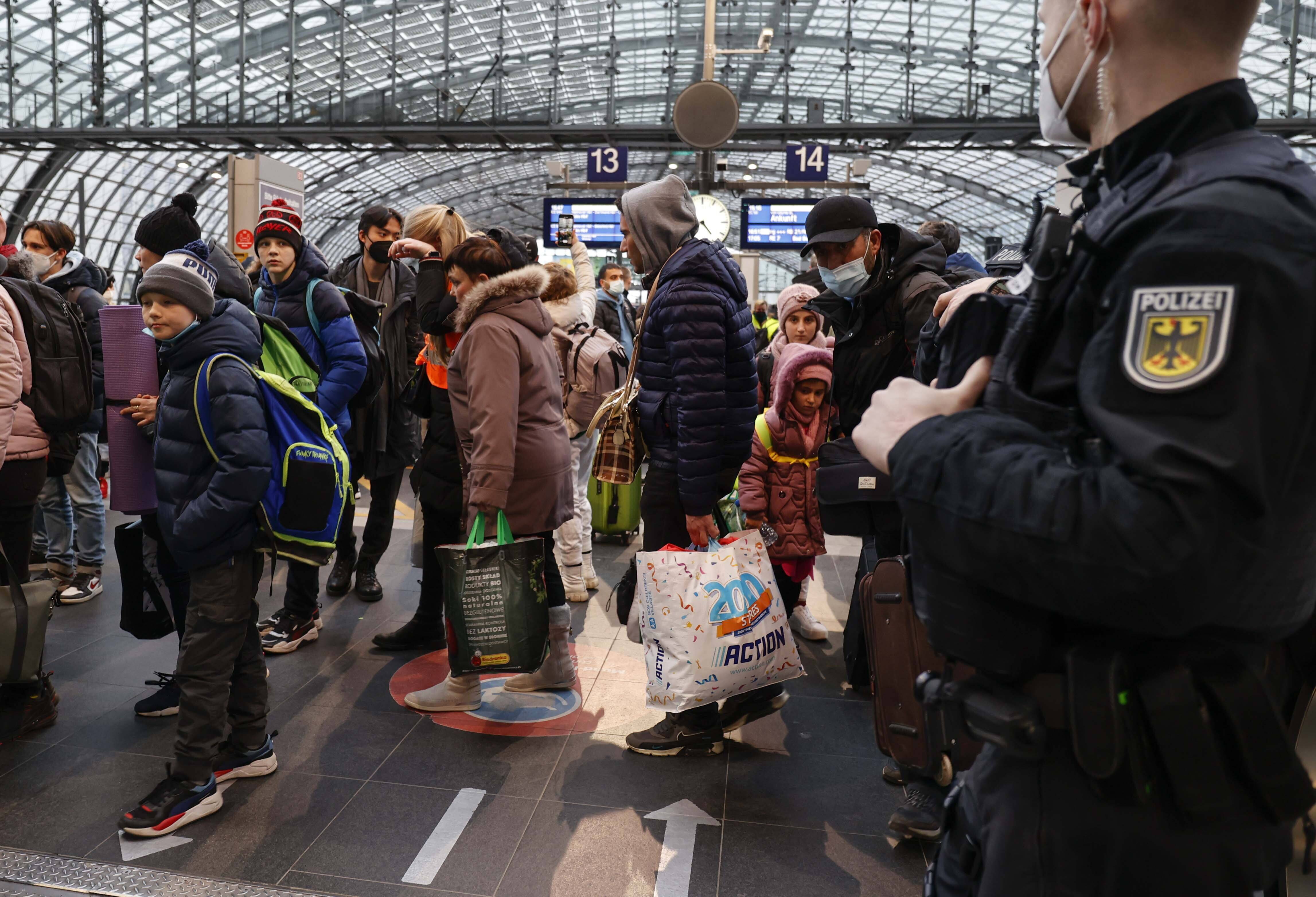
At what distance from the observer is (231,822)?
9.69ft

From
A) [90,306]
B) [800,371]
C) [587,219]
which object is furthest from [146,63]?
[800,371]

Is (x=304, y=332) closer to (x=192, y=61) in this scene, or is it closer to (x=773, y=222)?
(x=773, y=222)

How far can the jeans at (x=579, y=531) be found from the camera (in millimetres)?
5664

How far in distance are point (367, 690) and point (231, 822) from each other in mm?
1151

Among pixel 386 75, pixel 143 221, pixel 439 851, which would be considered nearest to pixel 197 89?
pixel 386 75

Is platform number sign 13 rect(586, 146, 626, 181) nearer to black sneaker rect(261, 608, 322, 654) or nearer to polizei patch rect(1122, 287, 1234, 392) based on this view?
black sneaker rect(261, 608, 322, 654)

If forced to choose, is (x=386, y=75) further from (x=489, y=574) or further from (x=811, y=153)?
(x=489, y=574)

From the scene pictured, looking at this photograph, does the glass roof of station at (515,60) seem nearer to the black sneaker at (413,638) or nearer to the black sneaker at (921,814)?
the black sneaker at (413,638)

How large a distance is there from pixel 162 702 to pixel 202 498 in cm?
142

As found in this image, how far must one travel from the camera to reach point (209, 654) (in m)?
3.02

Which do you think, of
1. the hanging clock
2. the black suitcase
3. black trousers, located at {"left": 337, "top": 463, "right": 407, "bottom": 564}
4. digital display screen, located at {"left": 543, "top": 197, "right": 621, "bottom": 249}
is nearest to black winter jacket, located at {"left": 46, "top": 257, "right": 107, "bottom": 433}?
black trousers, located at {"left": 337, "top": 463, "right": 407, "bottom": 564}

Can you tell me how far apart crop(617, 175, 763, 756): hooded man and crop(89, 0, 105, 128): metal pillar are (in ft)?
60.9

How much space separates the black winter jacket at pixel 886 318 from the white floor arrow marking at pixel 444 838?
6.35 ft

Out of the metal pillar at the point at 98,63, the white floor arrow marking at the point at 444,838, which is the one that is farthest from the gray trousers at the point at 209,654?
the metal pillar at the point at 98,63
